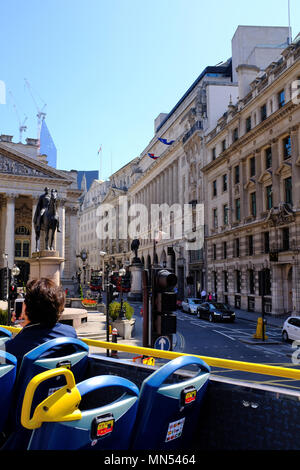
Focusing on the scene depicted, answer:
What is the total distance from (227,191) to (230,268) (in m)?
7.80

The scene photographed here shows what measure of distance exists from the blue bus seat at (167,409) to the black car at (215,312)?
1070 inches

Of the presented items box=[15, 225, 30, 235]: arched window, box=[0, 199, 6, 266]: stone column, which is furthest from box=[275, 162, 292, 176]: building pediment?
box=[15, 225, 30, 235]: arched window

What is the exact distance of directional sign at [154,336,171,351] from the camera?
7.90 meters

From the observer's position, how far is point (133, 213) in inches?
3410

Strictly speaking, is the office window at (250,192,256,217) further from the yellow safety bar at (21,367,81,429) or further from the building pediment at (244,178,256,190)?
the yellow safety bar at (21,367,81,429)

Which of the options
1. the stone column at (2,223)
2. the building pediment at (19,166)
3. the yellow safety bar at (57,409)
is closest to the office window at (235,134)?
the building pediment at (19,166)

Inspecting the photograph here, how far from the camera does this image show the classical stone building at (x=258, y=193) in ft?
98.6

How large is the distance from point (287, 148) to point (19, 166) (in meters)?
37.7

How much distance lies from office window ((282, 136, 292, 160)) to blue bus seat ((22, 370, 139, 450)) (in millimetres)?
31030

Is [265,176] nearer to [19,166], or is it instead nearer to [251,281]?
[251,281]

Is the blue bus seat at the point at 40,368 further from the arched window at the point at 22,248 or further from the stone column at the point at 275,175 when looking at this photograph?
the arched window at the point at 22,248

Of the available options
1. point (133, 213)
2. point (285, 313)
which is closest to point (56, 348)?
point (285, 313)

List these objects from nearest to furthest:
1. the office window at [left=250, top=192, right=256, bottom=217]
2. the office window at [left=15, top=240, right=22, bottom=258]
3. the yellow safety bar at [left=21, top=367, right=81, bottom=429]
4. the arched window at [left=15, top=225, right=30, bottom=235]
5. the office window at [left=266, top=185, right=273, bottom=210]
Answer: the yellow safety bar at [left=21, top=367, right=81, bottom=429]
the office window at [left=266, top=185, right=273, bottom=210]
the office window at [left=250, top=192, right=256, bottom=217]
the office window at [left=15, top=240, right=22, bottom=258]
the arched window at [left=15, top=225, right=30, bottom=235]

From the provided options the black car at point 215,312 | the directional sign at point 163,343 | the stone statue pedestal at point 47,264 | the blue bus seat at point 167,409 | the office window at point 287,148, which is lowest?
the black car at point 215,312
